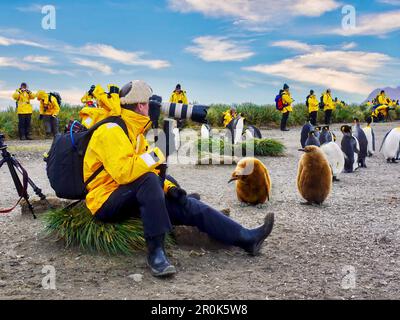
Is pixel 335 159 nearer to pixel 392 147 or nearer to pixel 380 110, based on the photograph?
pixel 392 147

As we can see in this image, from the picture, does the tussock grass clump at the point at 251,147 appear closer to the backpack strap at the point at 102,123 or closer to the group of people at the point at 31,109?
the group of people at the point at 31,109

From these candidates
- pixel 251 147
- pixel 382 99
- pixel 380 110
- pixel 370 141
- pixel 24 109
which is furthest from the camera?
pixel 382 99

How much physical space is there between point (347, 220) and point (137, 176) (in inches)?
106

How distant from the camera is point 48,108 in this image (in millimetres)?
15086

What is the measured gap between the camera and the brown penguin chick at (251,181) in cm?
555

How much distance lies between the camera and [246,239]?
3703 mm

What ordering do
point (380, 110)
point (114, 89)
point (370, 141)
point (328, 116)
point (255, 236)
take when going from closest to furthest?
point (114, 89) < point (255, 236) < point (370, 141) < point (328, 116) < point (380, 110)

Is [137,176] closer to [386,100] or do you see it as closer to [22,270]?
[22,270]

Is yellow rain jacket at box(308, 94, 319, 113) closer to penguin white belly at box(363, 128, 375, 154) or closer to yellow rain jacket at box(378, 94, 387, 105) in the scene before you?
yellow rain jacket at box(378, 94, 387, 105)

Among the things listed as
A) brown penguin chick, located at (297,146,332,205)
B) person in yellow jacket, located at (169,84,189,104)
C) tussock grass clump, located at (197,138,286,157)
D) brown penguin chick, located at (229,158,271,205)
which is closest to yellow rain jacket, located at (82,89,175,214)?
brown penguin chick, located at (229,158,271,205)

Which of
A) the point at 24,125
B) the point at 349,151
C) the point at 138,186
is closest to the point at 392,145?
the point at 349,151

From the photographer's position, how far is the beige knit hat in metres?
3.35

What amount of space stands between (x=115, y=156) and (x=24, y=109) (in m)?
12.5
